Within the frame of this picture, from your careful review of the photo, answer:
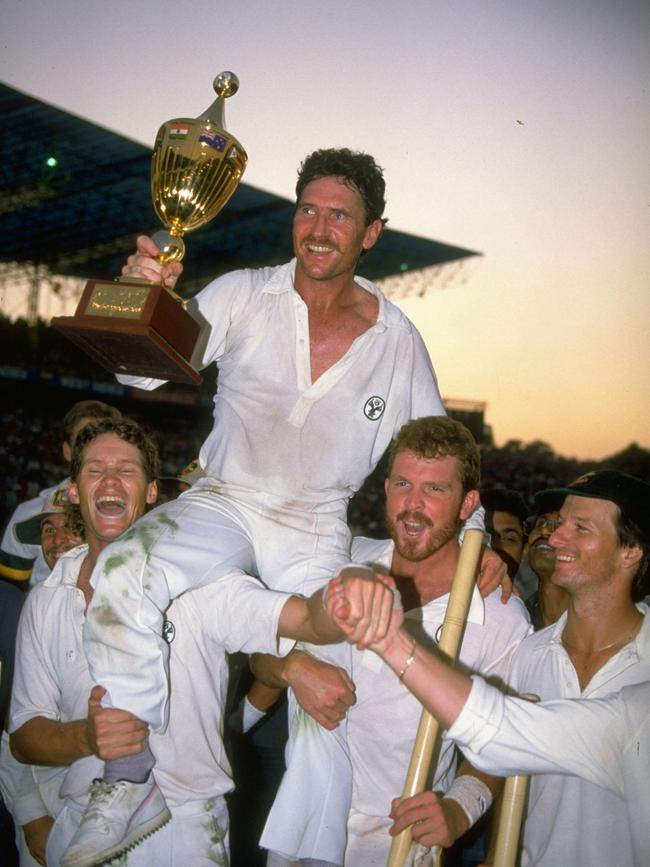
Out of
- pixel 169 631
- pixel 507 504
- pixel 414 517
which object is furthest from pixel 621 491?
pixel 507 504

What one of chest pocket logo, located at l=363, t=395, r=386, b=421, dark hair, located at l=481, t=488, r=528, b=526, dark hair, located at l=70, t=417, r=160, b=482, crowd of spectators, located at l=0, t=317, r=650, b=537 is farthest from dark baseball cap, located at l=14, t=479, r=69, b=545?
crowd of spectators, located at l=0, t=317, r=650, b=537

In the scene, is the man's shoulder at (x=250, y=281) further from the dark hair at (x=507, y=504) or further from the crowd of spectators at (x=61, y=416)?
the crowd of spectators at (x=61, y=416)

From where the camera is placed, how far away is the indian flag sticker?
3.35m

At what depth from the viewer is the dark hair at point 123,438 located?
3.84 metres

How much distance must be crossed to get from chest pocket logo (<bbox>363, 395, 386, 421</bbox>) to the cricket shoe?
1.54 m

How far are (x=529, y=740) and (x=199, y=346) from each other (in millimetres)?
1763

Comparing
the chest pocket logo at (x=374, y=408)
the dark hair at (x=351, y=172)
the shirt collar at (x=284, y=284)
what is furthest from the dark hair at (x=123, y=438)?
the dark hair at (x=351, y=172)

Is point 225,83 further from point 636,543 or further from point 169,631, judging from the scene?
point 636,543

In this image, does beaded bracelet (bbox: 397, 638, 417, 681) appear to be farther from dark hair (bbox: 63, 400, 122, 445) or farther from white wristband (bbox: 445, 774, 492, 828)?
dark hair (bbox: 63, 400, 122, 445)

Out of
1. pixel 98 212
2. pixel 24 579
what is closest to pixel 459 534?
pixel 24 579

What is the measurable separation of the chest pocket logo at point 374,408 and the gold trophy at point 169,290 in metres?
0.66

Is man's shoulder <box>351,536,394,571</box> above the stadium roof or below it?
below

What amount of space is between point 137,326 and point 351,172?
110 centimetres

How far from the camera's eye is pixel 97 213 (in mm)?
18328
